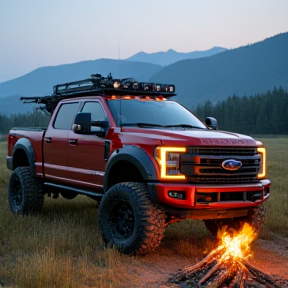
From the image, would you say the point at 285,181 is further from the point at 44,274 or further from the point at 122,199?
the point at 44,274

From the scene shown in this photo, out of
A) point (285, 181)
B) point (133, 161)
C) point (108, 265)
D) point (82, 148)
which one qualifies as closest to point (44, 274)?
point (108, 265)

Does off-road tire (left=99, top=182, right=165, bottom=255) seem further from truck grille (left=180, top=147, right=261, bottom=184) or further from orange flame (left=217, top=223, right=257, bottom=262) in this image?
orange flame (left=217, top=223, right=257, bottom=262)

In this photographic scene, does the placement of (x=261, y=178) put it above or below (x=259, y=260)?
above

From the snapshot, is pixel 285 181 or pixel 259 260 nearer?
pixel 259 260

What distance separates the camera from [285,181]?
50.3 feet

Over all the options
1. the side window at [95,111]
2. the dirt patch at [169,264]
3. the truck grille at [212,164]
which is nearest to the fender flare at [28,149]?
the side window at [95,111]

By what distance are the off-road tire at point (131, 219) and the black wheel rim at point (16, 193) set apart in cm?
311

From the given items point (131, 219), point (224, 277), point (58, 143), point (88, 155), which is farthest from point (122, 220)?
point (58, 143)

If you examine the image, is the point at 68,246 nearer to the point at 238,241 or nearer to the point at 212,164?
the point at 212,164

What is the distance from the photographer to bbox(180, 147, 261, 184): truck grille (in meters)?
6.03

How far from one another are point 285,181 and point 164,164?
398 inches

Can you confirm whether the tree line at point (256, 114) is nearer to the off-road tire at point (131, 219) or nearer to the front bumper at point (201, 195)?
the off-road tire at point (131, 219)

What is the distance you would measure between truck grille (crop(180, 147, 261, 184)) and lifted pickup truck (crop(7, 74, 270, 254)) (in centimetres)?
1

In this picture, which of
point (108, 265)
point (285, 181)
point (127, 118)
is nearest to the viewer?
point (108, 265)
